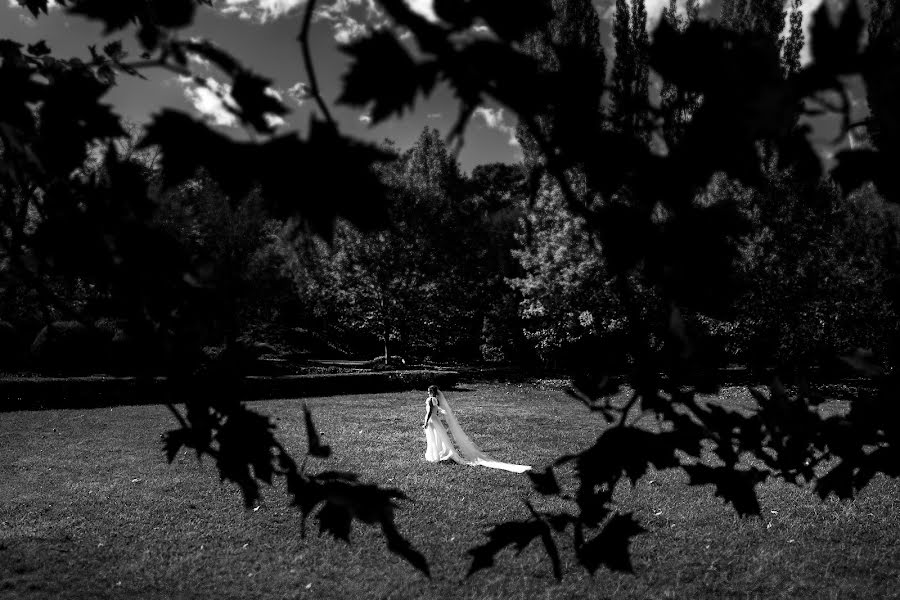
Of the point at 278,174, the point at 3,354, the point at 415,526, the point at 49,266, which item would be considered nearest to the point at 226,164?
the point at 278,174

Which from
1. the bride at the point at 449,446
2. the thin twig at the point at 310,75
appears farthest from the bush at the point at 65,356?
the thin twig at the point at 310,75

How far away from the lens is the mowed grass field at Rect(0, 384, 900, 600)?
529cm

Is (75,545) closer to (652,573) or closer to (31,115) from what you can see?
(652,573)

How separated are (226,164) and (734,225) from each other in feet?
2.66

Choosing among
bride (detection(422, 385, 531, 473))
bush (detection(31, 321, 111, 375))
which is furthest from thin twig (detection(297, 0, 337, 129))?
bush (detection(31, 321, 111, 375))

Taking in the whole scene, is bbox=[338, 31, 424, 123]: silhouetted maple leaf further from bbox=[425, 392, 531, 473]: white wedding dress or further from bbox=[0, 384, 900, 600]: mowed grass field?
bbox=[425, 392, 531, 473]: white wedding dress

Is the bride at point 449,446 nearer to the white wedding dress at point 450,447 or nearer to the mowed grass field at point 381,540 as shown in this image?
the white wedding dress at point 450,447

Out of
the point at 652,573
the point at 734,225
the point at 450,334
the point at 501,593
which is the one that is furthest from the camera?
the point at 450,334

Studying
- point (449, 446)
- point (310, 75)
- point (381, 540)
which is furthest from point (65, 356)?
point (310, 75)

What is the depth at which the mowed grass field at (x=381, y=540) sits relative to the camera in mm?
5289

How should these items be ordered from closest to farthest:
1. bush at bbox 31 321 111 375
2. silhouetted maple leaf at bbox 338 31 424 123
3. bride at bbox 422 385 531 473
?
silhouetted maple leaf at bbox 338 31 424 123 < bride at bbox 422 385 531 473 < bush at bbox 31 321 111 375

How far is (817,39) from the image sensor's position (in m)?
0.86

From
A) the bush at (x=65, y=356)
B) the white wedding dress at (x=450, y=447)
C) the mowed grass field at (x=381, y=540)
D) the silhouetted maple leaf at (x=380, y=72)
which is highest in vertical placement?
the silhouetted maple leaf at (x=380, y=72)

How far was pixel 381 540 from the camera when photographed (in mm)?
6320
